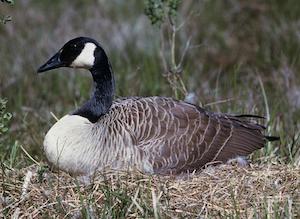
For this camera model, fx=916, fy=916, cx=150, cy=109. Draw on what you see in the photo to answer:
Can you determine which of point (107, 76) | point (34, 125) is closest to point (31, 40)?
point (34, 125)

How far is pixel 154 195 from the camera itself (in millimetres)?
5496

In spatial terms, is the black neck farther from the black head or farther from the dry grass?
the dry grass

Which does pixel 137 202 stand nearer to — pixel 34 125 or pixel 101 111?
pixel 101 111

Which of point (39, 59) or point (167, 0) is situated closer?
point (167, 0)

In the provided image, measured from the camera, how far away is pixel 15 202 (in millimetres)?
5820

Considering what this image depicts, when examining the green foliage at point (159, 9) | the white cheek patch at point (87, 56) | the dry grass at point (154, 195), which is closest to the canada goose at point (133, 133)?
the white cheek patch at point (87, 56)

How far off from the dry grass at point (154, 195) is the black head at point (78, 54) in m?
1.00

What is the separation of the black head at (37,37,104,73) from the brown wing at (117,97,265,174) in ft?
1.65

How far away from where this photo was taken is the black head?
23.1 ft

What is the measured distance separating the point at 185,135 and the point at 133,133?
1.48ft

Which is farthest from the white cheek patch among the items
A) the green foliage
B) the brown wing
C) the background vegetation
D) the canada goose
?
the green foliage

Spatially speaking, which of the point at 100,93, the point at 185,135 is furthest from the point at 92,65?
the point at 185,135

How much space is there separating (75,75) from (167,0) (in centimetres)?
222

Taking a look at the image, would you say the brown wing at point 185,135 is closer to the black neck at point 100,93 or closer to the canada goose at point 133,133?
the canada goose at point 133,133
